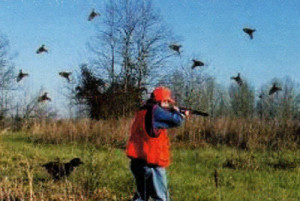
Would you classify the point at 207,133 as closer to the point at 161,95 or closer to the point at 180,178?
the point at 180,178

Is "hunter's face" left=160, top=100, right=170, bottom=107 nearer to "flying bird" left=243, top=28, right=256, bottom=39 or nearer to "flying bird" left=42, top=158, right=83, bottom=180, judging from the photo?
"flying bird" left=42, top=158, right=83, bottom=180

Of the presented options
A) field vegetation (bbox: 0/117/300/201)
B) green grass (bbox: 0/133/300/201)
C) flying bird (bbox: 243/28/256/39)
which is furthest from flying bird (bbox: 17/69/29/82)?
flying bird (bbox: 243/28/256/39)

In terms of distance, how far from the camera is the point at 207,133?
51.0ft

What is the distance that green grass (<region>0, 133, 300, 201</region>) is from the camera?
20.7 ft

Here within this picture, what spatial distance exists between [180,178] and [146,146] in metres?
3.30

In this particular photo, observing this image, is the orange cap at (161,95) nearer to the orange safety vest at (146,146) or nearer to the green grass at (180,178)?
the orange safety vest at (146,146)

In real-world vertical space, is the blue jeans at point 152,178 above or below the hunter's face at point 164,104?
below

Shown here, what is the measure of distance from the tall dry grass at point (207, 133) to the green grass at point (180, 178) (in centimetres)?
138

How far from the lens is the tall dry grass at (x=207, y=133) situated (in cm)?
1350

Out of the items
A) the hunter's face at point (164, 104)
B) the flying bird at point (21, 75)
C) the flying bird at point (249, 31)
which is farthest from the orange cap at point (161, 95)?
the flying bird at point (21, 75)

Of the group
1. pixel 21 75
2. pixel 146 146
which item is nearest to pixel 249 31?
pixel 146 146

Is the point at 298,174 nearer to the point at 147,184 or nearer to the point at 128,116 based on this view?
the point at 147,184

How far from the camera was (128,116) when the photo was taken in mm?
17047

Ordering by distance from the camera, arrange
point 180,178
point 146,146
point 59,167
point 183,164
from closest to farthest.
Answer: point 146,146 < point 59,167 < point 180,178 < point 183,164
